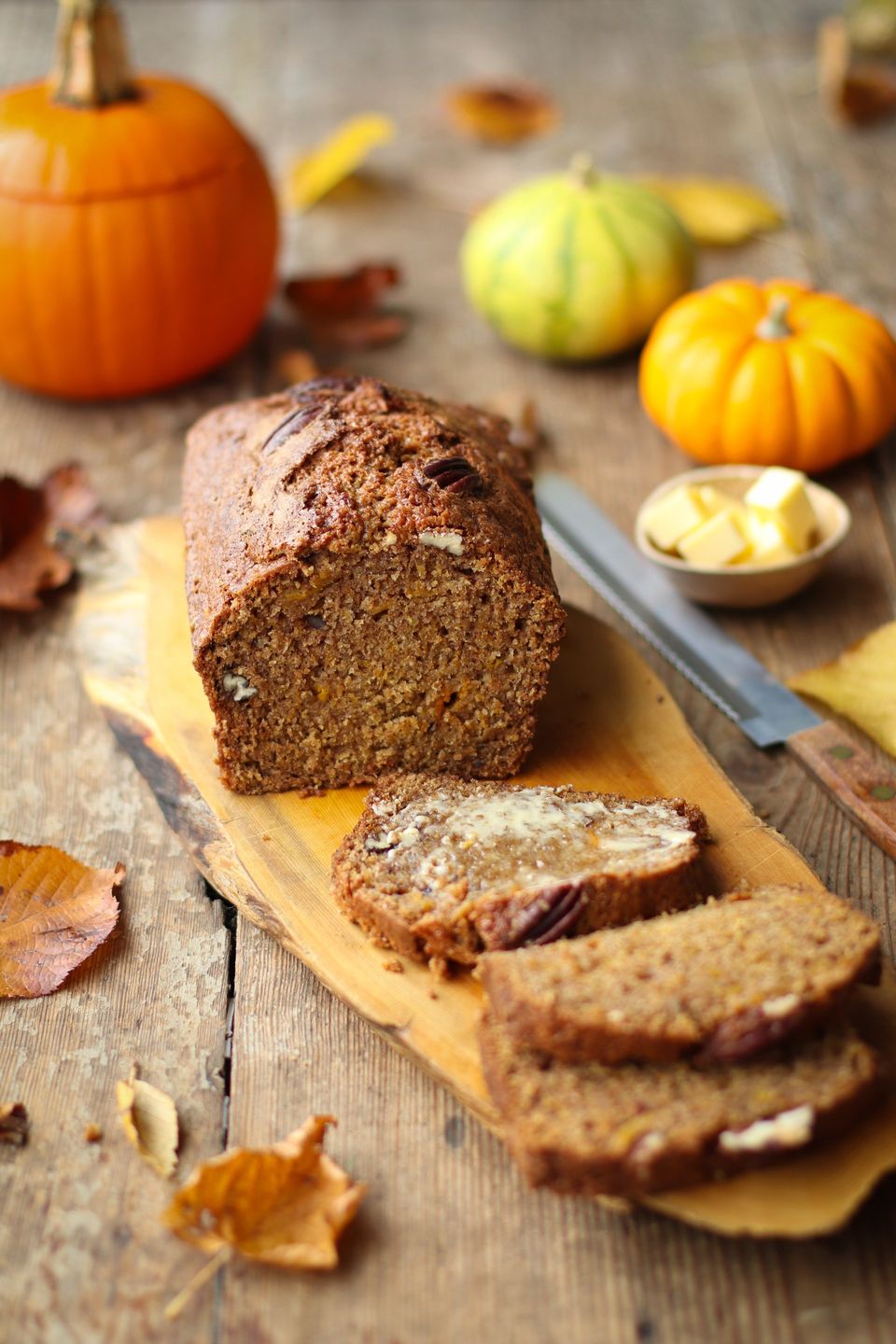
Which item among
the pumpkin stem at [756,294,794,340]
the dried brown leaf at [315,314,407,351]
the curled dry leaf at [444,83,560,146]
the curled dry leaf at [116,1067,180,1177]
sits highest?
the pumpkin stem at [756,294,794,340]

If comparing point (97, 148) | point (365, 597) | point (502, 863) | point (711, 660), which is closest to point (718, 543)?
point (711, 660)

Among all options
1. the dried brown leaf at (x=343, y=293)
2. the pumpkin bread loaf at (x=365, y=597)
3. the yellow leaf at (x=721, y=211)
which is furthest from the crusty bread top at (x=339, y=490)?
the yellow leaf at (x=721, y=211)

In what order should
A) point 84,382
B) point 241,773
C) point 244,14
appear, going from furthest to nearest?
point 244,14 → point 84,382 → point 241,773

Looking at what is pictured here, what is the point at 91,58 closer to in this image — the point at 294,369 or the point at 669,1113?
the point at 294,369

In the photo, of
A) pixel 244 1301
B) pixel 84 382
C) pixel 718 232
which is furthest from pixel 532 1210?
pixel 718 232

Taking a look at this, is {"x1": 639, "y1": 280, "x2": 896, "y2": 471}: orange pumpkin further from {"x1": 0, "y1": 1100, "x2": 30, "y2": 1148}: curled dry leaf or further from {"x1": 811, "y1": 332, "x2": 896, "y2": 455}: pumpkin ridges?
{"x1": 0, "y1": 1100, "x2": 30, "y2": 1148}: curled dry leaf

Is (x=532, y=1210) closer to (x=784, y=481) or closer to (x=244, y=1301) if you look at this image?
(x=244, y=1301)

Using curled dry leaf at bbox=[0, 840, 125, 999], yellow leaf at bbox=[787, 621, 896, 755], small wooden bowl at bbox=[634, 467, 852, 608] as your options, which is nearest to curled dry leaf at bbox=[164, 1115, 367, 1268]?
curled dry leaf at bbox=[0, 840, 125, 999]
